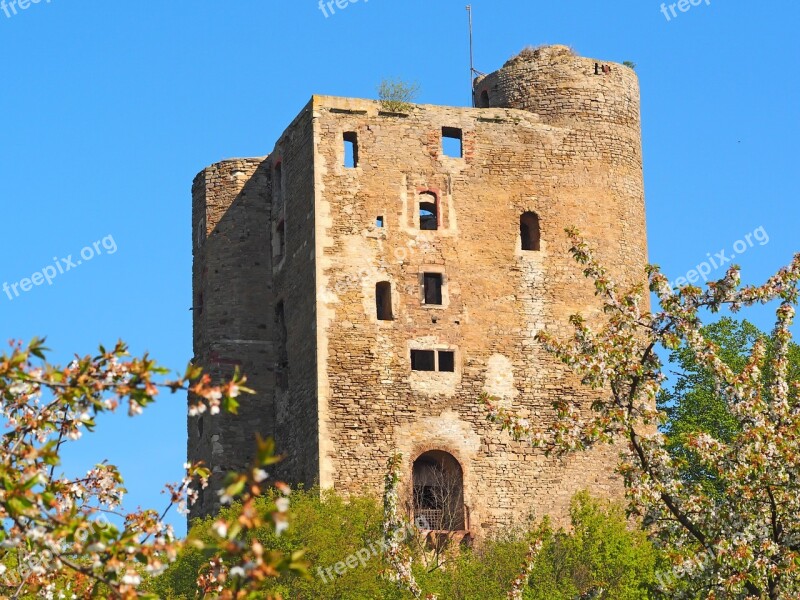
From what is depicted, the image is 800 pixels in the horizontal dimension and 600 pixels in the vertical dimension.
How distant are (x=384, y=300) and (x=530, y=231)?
3.88 meters

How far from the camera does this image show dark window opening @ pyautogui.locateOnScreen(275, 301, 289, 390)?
1491 inches

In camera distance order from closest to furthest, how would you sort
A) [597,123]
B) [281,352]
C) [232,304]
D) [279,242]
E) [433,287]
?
[433,287], [281,352], [597,123], [279,242], [232,304]

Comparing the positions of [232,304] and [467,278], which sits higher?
[232,304]

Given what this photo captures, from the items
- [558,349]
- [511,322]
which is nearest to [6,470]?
[558,349]

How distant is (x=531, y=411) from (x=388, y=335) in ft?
11.4

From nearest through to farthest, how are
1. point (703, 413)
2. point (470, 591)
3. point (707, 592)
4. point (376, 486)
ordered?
point (707, 592)
point (470, 591)
point (376, 486)
point (703, 413)

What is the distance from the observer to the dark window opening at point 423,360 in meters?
35.8

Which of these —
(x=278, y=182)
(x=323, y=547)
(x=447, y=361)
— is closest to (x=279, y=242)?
(x=278, y=182)

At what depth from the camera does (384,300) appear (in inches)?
1421

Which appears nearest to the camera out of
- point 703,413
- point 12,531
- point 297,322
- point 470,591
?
point 12,531

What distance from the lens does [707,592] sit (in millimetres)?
18047

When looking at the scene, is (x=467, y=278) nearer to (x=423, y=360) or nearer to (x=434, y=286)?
(x=434, y=286)

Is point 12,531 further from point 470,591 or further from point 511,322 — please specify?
point 511,322

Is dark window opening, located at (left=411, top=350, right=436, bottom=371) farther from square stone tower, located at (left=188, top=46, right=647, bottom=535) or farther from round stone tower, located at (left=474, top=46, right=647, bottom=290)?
round stone tower, located at (left=474, top=46, right=647, bottom=290)
